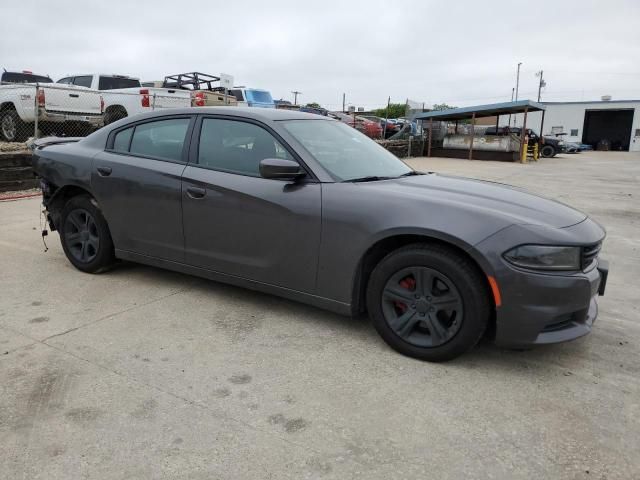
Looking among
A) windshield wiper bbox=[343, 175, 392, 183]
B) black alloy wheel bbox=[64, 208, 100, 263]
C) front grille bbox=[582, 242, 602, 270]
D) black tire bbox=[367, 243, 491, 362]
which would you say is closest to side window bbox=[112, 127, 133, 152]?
black alloy wheel bbox=[64, 208, 100, 263]

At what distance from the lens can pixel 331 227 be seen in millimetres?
3281

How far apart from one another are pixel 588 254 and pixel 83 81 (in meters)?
14.0

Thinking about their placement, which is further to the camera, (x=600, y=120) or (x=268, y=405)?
(x=600, y=120)

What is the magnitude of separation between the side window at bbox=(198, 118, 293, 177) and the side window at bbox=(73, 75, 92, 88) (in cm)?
1145

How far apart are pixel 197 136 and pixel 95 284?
1.58 metres

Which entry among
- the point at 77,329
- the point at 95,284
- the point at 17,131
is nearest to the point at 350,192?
the point at 77,329

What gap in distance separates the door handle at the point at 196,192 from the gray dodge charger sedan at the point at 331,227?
11 mm

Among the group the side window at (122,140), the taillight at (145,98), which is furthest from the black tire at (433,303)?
the taillight at (145,98)

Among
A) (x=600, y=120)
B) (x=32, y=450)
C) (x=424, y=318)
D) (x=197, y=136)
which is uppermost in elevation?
(x=600, y=120)

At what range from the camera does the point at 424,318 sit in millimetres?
3064

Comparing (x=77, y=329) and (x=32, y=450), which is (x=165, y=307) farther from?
(x=32, y=450)

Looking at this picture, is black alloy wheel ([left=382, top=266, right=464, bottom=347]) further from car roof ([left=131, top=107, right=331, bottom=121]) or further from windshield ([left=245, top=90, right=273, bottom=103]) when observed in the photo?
windshield ([left=245, top=90, right=273, bottom=103])

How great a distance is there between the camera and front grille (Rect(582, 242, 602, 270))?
290cm

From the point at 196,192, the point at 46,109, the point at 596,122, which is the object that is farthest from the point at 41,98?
the point at 596,122
